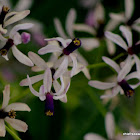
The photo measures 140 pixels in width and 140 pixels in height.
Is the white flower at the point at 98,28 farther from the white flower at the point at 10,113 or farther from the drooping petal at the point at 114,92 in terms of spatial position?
the white flower at the point at 10,113

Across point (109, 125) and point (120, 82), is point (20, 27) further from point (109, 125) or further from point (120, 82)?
point (109, 125)

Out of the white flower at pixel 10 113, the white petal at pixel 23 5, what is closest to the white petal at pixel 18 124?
the white flower at pixel 10 113

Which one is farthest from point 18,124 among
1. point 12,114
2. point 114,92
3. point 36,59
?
point 114,92

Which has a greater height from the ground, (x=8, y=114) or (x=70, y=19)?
(x=70, y=19)

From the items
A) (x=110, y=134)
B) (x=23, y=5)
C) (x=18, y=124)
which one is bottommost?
(x=110, y=134)

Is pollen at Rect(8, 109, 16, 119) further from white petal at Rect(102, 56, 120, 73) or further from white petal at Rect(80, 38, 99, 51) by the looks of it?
white petal at Rect(80, 38, 99, 51)
